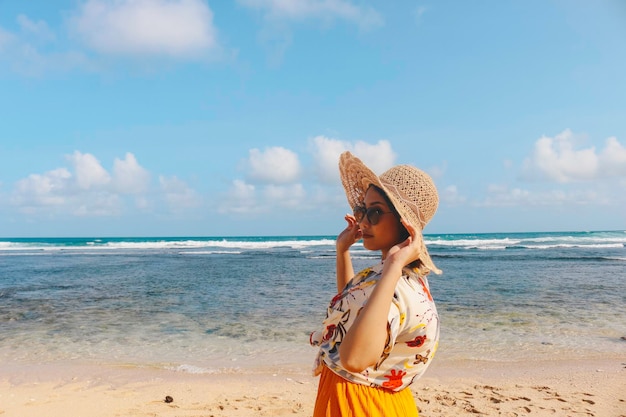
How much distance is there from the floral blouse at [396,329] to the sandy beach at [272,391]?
3.82 m

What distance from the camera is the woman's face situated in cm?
197

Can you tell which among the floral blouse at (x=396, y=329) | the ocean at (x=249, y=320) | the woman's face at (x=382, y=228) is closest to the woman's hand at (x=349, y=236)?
the woman's face at (x=382, y=228)

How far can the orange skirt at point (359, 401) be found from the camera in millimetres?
1843

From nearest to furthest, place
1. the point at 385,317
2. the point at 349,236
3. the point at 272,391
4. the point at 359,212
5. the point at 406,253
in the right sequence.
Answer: the point at 385,317, the point at 406,253, the point at 359,212, the point at 349,236, the point at 272,391

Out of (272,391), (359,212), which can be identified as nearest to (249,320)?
(272,391)

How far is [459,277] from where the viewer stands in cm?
1842

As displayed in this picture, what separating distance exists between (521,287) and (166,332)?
35.8 feet

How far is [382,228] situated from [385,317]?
48cm

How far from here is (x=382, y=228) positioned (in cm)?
199

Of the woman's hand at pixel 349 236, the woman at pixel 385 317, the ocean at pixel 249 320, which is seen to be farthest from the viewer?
the ocean at pixel 249 320

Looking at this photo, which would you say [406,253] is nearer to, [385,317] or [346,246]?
[385,317]

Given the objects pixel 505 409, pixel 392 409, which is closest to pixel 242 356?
pixel 505 409

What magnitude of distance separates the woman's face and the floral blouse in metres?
0.16

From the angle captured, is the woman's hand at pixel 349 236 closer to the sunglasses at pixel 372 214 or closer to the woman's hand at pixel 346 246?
the woman's hand at pixel 346 246
